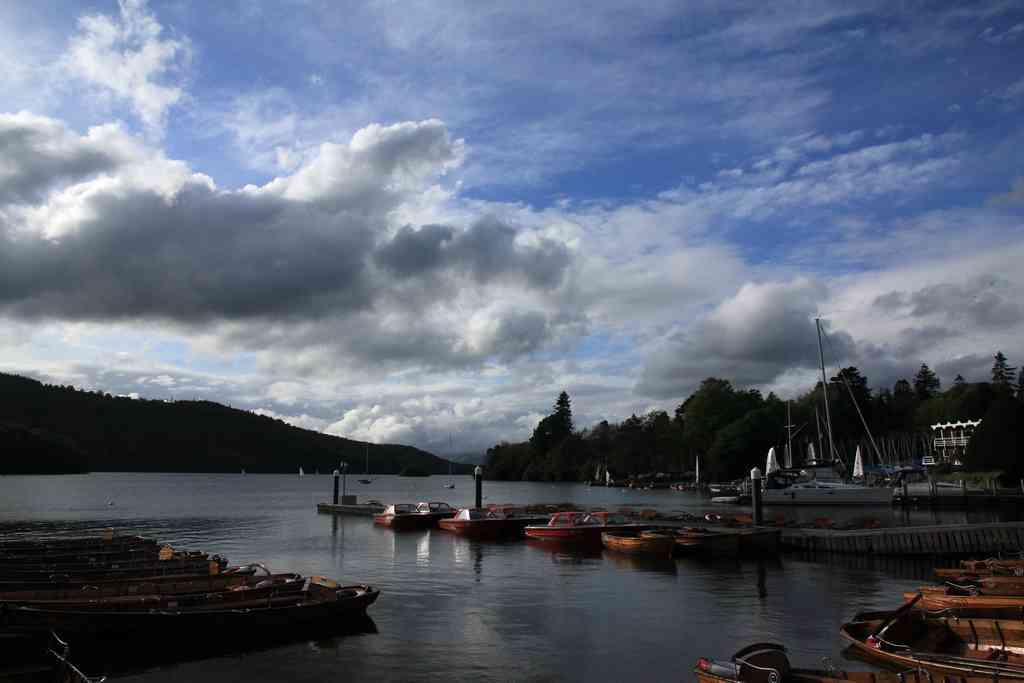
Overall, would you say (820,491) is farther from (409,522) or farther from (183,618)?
(183,618)

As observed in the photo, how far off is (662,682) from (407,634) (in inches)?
328

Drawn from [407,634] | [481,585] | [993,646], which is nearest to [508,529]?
[481,585]

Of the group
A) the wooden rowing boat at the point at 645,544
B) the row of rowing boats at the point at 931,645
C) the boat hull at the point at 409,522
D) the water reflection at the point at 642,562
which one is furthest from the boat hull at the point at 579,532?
the row of rowing boats at the point at 931,645

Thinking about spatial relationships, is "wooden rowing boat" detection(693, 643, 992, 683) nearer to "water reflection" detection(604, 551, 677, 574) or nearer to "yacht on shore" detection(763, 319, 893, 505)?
"water reflection" detection(604, 551, 677, 574)

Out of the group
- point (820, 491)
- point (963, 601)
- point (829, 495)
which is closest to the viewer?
point (963, 601)

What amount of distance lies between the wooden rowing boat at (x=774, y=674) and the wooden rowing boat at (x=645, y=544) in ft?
88.3

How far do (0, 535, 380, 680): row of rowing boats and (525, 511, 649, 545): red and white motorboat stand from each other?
921 inches

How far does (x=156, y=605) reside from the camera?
21.8 meters

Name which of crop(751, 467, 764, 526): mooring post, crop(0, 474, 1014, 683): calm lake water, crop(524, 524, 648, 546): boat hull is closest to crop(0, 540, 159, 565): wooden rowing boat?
crop(0, 474, 1014, 683): calm lake water

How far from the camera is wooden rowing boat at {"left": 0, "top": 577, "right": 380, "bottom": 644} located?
66.4 ft

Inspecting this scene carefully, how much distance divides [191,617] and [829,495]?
2742 inches

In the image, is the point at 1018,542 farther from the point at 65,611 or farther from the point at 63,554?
the point at 63,554

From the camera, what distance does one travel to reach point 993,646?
17000mm

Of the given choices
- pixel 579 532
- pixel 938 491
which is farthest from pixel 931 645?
pixel 938 491
